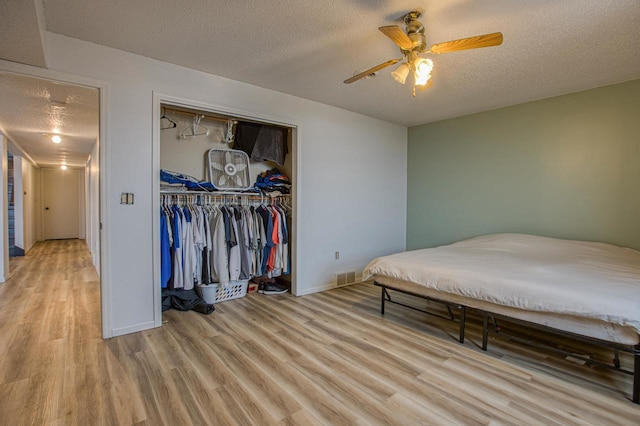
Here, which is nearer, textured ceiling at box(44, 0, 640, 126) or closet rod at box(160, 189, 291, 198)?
textured ceiling at box(44, 0, 640, 126)

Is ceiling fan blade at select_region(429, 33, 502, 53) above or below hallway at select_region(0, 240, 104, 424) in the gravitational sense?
above

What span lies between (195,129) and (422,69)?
2.74m

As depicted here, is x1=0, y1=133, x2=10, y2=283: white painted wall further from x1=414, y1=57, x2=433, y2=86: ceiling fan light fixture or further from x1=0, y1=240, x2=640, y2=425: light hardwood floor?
x1=414, y1=57, x2=433, y2=86: ceiling fan light fixture

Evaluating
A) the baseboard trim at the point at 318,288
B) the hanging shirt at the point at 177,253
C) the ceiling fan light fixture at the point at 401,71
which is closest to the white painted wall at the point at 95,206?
the hanging shirt at the point at 177,253

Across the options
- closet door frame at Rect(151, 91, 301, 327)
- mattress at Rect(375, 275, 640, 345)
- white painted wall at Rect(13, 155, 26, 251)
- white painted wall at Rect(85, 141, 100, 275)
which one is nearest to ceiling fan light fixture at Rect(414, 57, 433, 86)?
mattress at Rect(375, 275, 640, 345)

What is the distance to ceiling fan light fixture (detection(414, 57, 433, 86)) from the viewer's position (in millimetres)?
2141

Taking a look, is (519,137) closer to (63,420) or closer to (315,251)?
(315,251)

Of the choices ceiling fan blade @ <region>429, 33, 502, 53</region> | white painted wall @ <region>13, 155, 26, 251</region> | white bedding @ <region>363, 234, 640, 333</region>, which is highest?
ceiling fan blade @ <region>429, 33, 502, 53</region>

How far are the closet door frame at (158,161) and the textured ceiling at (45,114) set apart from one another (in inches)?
22.8

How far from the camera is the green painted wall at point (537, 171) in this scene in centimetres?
338

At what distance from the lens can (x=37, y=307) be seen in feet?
11.5

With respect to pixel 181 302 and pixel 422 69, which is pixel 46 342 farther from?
pixel 422 69

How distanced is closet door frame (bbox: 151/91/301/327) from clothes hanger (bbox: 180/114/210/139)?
1.78 feet

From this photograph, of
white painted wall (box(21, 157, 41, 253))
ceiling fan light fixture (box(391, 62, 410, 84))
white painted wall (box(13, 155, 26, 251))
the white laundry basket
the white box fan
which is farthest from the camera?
white painted wall (box(21, 157, 41, 253))
